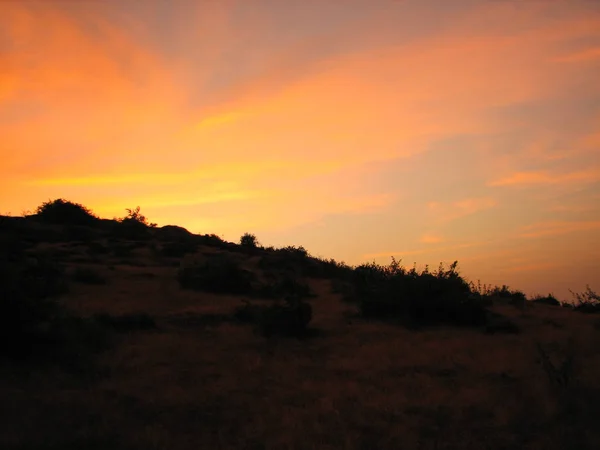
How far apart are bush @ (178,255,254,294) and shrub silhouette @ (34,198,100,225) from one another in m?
23.0

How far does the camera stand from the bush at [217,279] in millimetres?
22516

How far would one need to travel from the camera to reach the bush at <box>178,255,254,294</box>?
73.9 feet

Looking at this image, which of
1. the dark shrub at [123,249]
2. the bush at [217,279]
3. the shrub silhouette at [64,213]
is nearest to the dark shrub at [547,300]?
the bush at [217,279]

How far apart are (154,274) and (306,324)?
13301mm

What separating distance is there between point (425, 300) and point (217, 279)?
33.4 ft

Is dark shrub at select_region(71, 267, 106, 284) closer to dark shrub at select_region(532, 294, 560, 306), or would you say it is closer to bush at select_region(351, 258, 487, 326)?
bush at select_region(351, 258, 487, 326)

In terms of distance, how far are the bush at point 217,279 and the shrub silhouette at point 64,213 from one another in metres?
23.0

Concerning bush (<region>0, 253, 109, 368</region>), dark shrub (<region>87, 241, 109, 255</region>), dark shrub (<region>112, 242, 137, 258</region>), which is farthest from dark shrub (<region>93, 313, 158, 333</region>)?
dark shrub (<region>87, 241, 109, 255</region>)

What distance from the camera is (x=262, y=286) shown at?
78.1ft

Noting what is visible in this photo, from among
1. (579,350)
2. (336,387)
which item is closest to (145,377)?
(336,387)

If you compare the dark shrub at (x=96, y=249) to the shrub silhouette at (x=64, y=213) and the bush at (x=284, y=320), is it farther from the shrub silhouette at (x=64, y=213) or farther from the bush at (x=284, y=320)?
the bush at (x=284, y=320)

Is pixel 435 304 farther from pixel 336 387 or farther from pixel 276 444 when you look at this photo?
pixel 276 444

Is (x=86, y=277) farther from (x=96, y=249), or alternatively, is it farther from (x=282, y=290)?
(x=96, y=249)

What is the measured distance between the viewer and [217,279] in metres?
22.7
